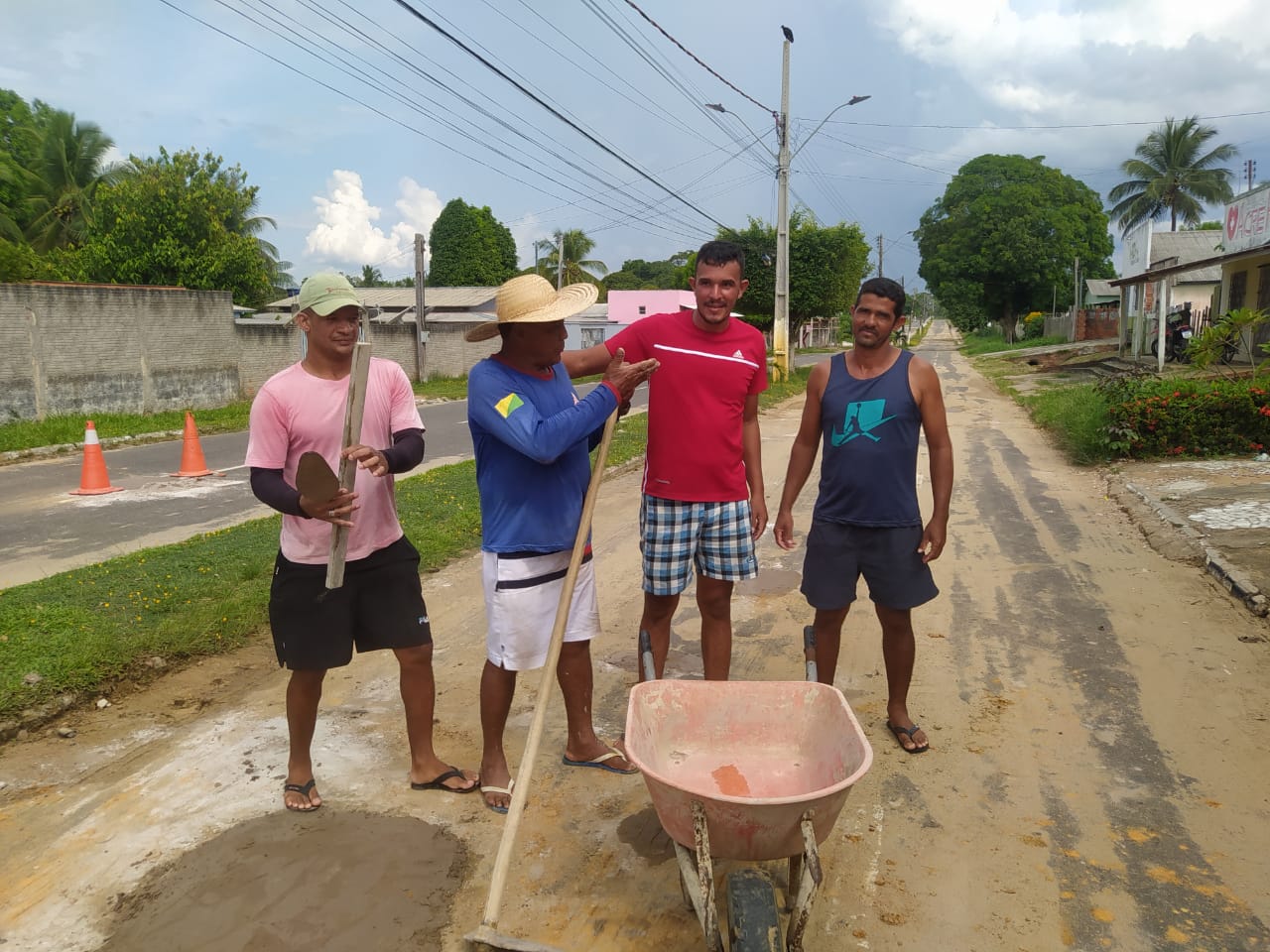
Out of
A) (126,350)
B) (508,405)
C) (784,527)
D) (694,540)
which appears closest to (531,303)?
(508,405)

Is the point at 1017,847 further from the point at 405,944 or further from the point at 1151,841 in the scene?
the point at 405,944

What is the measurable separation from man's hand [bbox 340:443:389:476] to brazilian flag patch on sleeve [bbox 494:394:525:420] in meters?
0.42

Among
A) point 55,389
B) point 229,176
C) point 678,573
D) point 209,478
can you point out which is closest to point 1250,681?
point 678,573

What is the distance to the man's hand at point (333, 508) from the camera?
9.30 feet

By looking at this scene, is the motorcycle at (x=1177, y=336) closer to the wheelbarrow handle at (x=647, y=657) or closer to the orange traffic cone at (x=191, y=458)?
the orange traffic cone at (x=191, y=458)

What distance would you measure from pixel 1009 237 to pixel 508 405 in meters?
52.5

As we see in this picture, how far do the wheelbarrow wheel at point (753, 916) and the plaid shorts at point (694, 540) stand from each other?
1.48 meters

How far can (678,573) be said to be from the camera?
3.65 meters

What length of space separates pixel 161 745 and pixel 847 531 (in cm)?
291

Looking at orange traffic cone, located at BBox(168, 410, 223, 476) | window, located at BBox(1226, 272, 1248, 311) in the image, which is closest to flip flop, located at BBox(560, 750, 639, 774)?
orange traffic cone, located at BBox(168, 410, 223, 476)

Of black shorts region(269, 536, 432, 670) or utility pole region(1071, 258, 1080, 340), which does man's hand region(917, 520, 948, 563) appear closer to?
black shorts region(269, 536, 432, 670)

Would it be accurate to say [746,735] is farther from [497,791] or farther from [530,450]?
[530,450]

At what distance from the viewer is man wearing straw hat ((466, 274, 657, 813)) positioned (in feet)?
9.64

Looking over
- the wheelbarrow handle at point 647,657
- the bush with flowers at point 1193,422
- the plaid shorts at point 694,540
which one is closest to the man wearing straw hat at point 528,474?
the wheelbarrow handle at point 647,657
